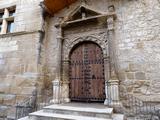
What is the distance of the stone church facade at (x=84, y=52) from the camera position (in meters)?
3.35

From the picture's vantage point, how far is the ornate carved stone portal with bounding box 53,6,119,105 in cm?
370

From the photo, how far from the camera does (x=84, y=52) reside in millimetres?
4188

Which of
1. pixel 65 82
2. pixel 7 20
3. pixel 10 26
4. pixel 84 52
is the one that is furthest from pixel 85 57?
pixel 7 20

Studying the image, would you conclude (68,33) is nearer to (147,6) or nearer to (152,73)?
(147,6)

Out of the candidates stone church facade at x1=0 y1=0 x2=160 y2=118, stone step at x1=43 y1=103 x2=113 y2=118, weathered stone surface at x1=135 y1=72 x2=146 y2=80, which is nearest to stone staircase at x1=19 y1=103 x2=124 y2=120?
stone step at x1=43 y1=103 x2=113 y2=118

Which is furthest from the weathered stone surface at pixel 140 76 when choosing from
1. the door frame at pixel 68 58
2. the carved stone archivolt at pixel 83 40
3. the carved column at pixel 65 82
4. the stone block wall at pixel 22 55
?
the stone block wall at pixel 22 55

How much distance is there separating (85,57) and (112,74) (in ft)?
3.57

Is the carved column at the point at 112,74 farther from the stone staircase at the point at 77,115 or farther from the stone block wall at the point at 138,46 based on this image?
the stone staircase at the point at 77,115

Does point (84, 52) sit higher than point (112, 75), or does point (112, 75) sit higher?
point (84, 52)

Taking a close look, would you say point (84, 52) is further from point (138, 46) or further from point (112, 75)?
point (138, 46)

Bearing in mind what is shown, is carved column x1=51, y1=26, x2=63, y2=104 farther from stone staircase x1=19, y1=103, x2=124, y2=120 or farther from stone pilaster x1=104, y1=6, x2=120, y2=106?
stone pilaster x1=104, y1=6, x2=120, y2=106

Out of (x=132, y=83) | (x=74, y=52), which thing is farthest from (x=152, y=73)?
(x=74, y=52)

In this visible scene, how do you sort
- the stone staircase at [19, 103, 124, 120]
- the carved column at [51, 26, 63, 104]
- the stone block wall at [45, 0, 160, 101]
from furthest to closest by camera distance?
the carved column at [51, 26, 63, 104] < the stone block wall at [45, 0, 160, 101] < the stone staircase at [19, 103, 124, 120]

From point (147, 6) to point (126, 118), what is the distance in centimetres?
304
